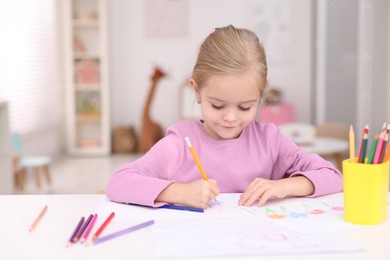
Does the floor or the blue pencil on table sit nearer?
the blue pencil on table

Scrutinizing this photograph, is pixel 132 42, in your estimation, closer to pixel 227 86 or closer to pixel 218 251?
pixel 227 86

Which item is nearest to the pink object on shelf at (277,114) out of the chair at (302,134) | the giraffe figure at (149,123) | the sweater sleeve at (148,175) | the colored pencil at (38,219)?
the giraffe figure at (149,123)

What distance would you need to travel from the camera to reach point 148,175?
1.29m

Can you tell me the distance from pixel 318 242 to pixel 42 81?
5.15 meters

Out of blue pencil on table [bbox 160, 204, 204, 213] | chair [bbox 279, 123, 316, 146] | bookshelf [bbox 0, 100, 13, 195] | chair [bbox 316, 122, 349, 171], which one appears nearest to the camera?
blue pencil on table [bbox 160, 204, 204, 213]

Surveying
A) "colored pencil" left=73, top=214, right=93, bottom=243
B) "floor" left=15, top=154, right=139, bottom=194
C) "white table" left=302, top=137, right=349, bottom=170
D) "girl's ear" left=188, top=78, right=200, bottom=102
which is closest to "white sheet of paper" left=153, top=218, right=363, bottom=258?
"colored pencil" left=73, top=214, right=93, bottom=243

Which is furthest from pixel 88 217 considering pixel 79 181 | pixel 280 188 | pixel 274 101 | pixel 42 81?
pixel 274 101

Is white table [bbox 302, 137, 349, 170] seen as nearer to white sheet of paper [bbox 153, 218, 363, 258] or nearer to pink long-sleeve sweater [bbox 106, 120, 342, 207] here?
pink long-sleeve sweater [bbox 106, 120, 342, 207]

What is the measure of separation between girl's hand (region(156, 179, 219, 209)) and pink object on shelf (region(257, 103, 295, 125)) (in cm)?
503

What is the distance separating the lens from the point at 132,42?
6562 millimetres

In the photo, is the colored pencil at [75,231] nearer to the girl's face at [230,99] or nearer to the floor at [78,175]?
the girl's face at [230,99]

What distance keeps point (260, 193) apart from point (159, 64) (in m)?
5.55

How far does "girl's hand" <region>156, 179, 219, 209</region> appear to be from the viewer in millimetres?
1096

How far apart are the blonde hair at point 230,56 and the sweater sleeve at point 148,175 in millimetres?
176
